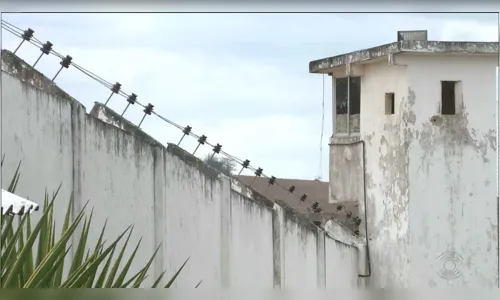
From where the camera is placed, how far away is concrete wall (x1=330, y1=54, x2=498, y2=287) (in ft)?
40.0

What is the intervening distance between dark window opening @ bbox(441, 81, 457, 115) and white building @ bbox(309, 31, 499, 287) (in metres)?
0.02

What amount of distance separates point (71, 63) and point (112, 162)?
39.4 inches

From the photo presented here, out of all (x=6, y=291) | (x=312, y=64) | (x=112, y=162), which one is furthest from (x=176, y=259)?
(x=6, y=291)

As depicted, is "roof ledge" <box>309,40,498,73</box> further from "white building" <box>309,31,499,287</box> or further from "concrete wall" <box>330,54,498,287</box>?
"concrete wall" <box>330,54,498,287</box>

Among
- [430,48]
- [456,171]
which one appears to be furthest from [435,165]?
[430,48]

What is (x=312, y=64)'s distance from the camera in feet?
43.3

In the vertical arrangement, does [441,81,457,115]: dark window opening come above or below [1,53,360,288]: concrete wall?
above

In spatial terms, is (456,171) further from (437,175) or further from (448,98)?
(448,98)

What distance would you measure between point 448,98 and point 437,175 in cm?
109

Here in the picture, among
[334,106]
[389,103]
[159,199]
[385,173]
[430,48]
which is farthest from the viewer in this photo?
[334,106]

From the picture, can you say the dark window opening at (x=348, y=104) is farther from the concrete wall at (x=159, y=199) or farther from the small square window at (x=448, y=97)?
the concrete wall at (x=159, y=199)

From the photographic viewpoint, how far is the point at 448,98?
12.8m

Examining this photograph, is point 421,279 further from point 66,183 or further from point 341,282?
point 66,183

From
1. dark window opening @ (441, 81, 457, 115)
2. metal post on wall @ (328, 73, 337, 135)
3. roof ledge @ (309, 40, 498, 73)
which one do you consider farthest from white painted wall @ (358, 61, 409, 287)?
dark window opening @ (441, 81, 457, 115)
